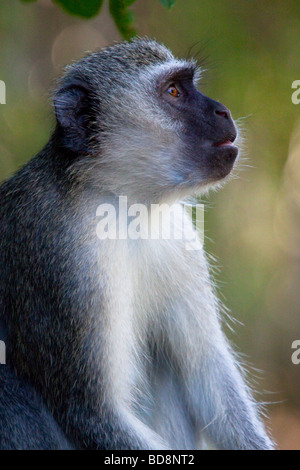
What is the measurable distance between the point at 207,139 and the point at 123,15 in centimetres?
82

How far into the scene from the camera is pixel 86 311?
13.0ft

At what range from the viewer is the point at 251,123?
30.8 ft

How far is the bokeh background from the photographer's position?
915 cm

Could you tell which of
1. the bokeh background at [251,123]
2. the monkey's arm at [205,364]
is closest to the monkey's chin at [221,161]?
the monkey's arm at [205,364]

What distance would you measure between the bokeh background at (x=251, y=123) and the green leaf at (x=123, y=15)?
484 centimetres

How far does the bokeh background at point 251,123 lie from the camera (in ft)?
30.0

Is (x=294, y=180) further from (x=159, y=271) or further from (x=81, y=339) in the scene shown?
(x=81, y=339)

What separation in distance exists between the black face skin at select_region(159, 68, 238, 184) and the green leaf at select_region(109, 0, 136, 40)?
1.70 ft

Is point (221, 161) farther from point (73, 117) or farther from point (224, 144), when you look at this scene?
point (73, 117)

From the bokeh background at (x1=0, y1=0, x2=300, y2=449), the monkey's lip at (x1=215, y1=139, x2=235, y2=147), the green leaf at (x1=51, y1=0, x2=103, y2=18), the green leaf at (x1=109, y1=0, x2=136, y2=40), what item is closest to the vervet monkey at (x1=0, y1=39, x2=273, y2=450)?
the monkey's lip at (x1=215, y1=139, x2=235, y2=147)

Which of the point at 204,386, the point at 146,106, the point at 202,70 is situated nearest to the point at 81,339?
the point at 204,386

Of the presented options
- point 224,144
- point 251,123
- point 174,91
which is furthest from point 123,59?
point 251,123

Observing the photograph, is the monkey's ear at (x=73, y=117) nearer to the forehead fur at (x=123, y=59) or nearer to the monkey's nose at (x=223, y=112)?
the forehead fur at (x=123, y=59)

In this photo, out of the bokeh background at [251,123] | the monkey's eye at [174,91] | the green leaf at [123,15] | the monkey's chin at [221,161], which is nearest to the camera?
the green leaf at [123,15]
